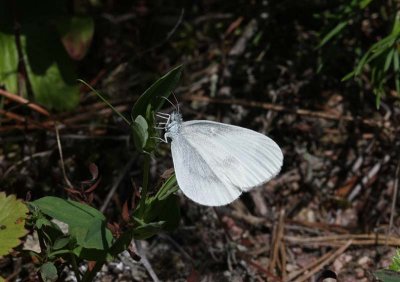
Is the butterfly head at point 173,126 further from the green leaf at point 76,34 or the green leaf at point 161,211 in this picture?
the green leaf at point 76,34

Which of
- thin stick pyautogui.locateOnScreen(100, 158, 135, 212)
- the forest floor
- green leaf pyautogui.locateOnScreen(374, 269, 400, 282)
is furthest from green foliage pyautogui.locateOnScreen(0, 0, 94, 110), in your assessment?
green leaf pyautogui.locateOnScreen(374, 269, 400, 282)

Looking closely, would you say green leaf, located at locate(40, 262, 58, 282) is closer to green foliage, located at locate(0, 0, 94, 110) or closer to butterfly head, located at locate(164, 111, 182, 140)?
butterfly head, located at locate(164, 111, 182, 140)

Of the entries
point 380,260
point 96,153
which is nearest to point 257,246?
point 380,260

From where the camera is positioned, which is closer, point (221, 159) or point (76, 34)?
point (221, 159)

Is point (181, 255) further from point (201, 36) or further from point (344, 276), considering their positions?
point (201, 36)

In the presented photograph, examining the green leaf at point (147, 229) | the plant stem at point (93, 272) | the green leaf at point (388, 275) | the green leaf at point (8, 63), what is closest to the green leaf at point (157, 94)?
the green leaf at point (147, 229)

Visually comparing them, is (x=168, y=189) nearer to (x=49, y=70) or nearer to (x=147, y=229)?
(x=147, y=229)

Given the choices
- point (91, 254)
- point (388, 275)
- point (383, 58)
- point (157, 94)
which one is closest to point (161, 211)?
point (91, 254)
